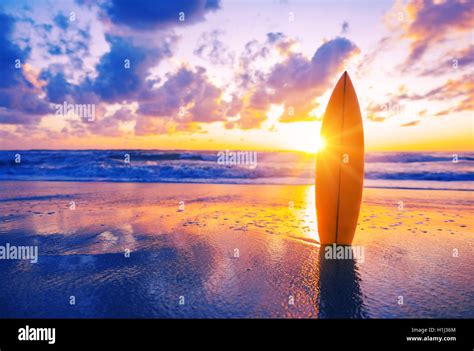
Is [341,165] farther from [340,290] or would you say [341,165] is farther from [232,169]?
→ [232,169]

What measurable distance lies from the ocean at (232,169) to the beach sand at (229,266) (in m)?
6.18

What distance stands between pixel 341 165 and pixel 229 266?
5.92ft

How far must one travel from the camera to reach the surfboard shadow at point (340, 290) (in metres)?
2.32

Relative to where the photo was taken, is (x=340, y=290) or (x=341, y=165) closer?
(x=340, y=290)

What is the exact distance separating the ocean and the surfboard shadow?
26.6ft

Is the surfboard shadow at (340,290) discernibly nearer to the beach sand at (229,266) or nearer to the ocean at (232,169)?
the beach sand at (229,266)

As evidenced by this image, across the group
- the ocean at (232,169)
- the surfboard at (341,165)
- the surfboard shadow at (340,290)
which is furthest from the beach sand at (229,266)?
the ocean at (232,169)

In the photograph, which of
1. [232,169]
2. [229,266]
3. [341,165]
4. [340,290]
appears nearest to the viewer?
[340,290]

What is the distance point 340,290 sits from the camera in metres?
2.67

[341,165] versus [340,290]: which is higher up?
[341,165]

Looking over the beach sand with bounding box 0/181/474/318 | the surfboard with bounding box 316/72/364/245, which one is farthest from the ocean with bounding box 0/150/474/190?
the surfboard with bounding box 316/72/364/245

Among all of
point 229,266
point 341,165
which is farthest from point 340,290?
point 341,165
